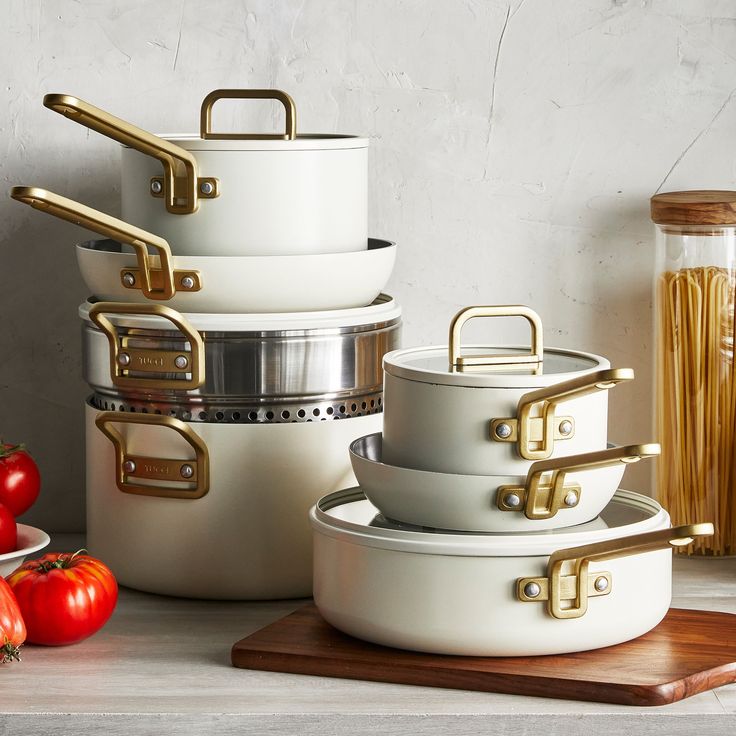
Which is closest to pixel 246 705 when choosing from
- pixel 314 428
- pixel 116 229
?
pixel 314 428

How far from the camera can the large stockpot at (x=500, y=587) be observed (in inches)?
36.0

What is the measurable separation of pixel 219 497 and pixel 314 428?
0.11 meters

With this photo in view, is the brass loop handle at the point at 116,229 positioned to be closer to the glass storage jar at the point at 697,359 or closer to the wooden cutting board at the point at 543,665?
the wooden cutting board at the point at 543,665

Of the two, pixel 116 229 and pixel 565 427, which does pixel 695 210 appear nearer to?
pixel 565 427

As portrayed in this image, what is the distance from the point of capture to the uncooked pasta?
4.16ft

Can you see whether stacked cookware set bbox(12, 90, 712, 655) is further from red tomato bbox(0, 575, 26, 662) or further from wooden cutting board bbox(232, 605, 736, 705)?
red tomato bbox(0, 575, 26, 662)

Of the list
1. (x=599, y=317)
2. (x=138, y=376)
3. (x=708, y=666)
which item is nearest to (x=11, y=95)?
(x=138, y=376)

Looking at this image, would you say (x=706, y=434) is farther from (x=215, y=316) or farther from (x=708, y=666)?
(x=215, y=316)

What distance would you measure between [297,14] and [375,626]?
0.73 meters

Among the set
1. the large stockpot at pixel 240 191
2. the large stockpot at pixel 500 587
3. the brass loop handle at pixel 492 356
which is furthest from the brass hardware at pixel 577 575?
the large stockpot at pixel 240 191

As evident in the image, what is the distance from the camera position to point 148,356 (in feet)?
3.65

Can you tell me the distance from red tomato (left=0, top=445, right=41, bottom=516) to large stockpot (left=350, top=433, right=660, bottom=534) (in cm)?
43

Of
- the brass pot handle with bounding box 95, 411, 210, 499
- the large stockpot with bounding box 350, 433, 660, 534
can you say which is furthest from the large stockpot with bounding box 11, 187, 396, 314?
the large stockpot with bounding box 350, 433, 660, 534

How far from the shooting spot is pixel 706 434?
129 cm
